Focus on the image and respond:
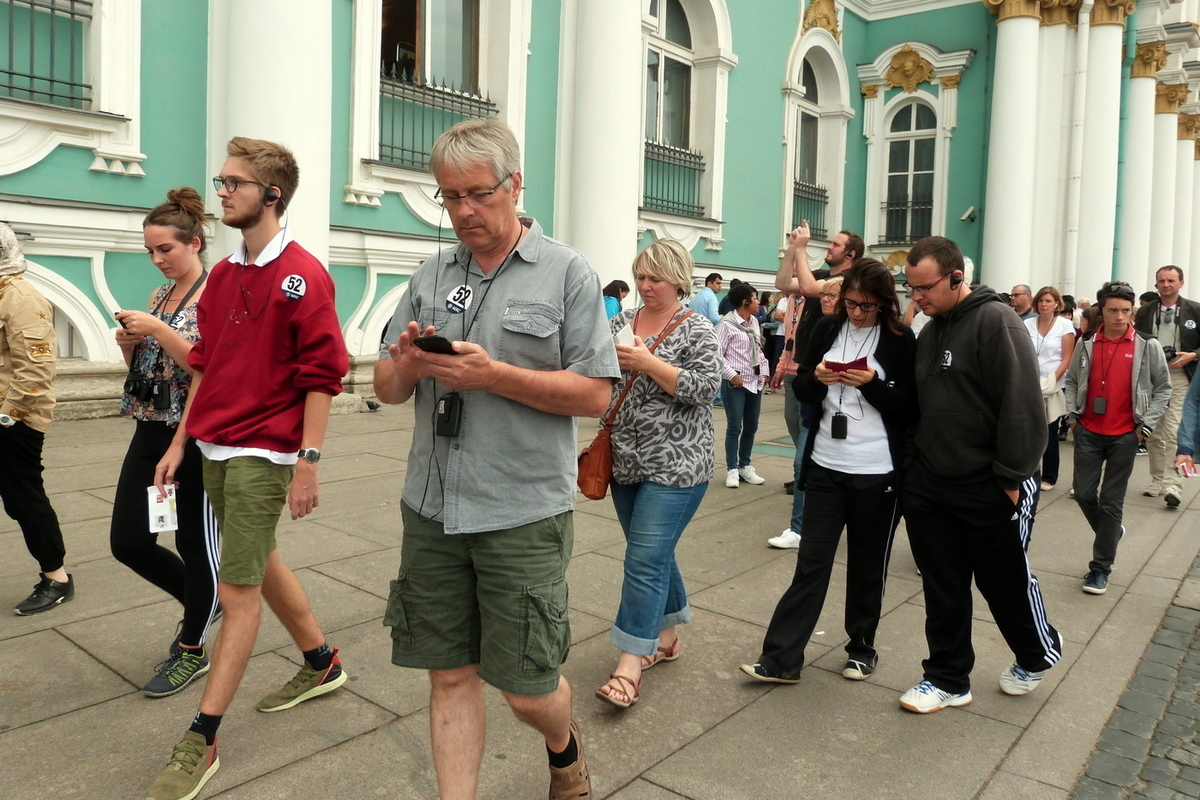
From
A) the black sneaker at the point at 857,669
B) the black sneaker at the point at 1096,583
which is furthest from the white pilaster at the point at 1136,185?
the black sneaker at the point at 857,669

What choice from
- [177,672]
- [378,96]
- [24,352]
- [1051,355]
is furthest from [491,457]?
[378,96]

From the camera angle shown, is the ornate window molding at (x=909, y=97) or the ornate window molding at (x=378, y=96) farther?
the ornate window molding at (x=909, y=97)

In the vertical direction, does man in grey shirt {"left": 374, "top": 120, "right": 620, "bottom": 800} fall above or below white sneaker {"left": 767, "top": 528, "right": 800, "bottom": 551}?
above

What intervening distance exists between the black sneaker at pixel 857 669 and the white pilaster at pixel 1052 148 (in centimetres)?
1781

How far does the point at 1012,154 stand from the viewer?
19.2 metres

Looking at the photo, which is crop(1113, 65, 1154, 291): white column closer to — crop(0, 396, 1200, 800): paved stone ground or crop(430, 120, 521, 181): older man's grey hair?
crop(0, 396, 1200, 800): paved stone ground

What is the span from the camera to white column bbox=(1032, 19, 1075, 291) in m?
20.0

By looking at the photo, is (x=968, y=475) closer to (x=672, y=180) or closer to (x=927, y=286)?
(x=927, y=286)

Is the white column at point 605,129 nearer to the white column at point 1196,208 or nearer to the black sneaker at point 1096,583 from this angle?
the black sneaker at point 1096,583

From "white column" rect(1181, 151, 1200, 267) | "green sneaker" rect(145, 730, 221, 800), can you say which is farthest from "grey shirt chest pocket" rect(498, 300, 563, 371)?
"white column" rect(1181, 151, 1200, 267)

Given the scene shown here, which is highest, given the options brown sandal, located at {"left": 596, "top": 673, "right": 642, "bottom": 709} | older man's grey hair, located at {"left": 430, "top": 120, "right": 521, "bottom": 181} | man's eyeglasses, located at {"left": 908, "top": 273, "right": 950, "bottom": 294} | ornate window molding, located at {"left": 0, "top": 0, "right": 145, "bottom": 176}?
ornate window molding, located at {"left": 0, "top": 0, "right": 145, "bottom": 176}

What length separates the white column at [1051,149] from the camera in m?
20.0

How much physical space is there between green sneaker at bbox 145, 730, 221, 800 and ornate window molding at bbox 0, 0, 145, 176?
712 cm

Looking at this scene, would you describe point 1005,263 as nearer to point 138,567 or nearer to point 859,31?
point 859,31
